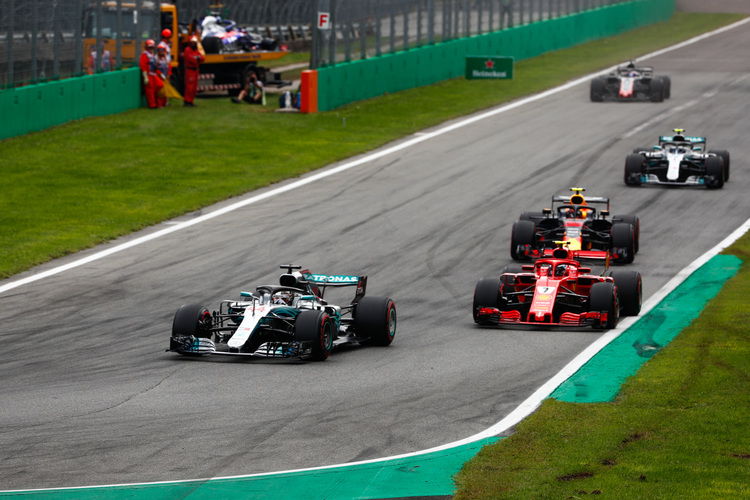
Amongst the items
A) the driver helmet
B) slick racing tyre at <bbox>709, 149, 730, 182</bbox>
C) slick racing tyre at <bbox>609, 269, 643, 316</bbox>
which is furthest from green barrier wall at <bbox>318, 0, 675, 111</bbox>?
the driver helmet

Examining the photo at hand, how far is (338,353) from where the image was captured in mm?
14945

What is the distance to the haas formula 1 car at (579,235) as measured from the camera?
20297mm

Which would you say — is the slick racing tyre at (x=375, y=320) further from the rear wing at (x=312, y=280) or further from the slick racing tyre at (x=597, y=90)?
the slick racing tyre at (x=597, y=90)

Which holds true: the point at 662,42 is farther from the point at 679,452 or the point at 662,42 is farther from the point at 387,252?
the point at 679,452

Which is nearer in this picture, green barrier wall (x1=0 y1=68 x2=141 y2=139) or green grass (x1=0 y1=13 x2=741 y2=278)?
green grass (x1=0 y1=13 x2=741 y2=278)

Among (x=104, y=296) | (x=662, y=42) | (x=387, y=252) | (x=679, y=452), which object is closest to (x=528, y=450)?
(x=679, y=452)

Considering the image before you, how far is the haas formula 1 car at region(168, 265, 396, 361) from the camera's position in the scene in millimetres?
14125

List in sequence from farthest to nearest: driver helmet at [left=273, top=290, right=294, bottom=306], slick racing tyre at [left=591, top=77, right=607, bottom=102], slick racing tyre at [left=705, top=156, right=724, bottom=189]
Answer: slick racing tyre at [left=591, top=77, right=607, bottom=102]
slick racing tyre at [left=705, top=156, right=724, bottom=189]
driver helmet at [left=273, top=290, right=294, bottom=306]

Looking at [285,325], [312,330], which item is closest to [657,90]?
[285,325]

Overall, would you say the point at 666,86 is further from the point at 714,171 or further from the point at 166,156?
the point at 166,156

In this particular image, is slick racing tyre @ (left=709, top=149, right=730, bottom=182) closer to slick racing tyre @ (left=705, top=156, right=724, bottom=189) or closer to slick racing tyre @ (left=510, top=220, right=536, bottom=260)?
slick racing tyre @ (left=705, top=156, right=724, bottom=189)

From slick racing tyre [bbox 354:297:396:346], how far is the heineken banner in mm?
31538

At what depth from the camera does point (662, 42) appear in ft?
201

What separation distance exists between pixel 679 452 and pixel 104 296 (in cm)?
1068
